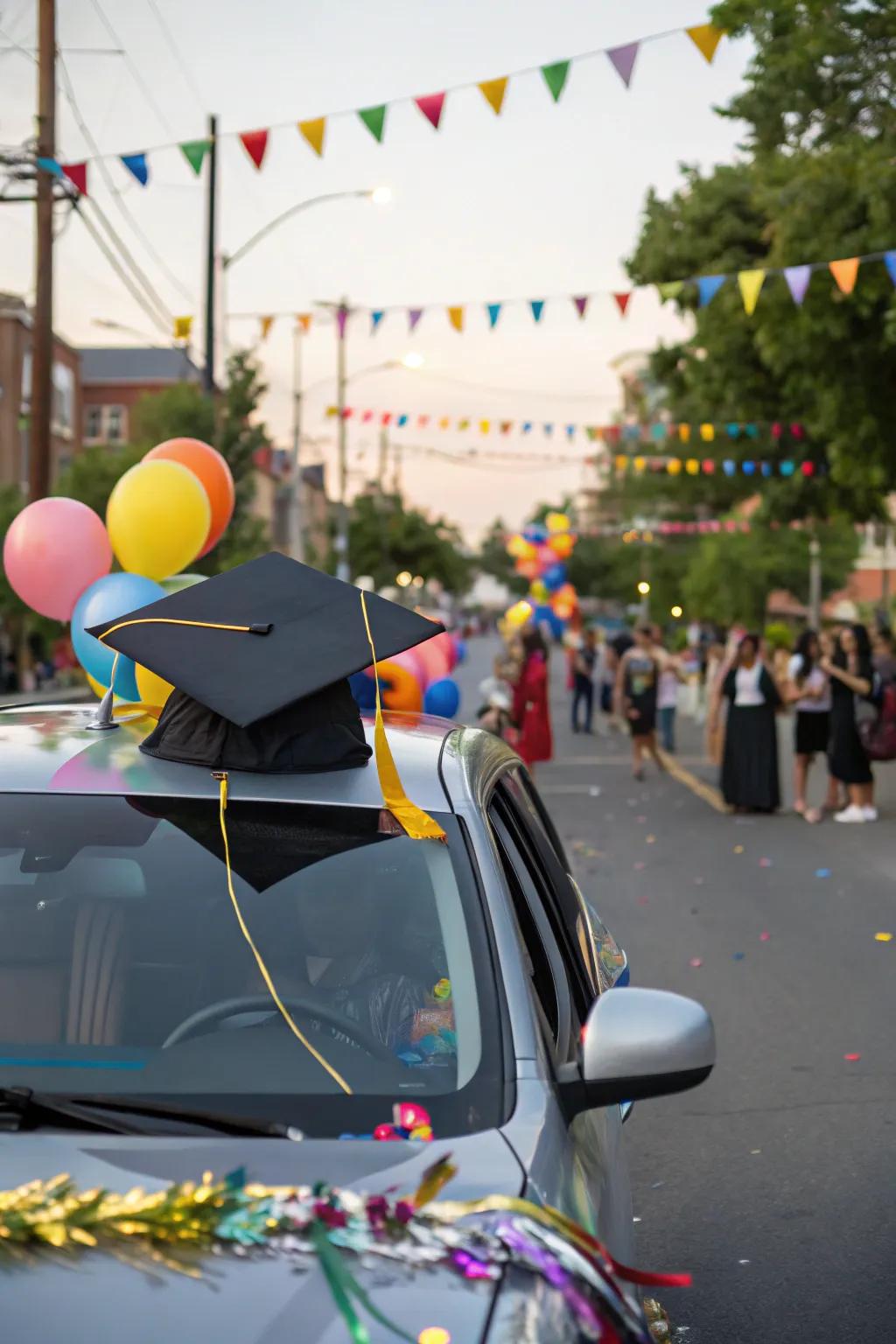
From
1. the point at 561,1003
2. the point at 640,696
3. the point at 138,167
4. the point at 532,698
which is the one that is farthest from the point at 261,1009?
the point at 640,696

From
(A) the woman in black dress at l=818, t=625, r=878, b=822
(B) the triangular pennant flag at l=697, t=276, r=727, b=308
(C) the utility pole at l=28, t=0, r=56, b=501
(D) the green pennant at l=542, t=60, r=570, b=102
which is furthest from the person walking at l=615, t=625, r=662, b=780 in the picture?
(D) the green pennant at l=542, t=60, r=570, b=102

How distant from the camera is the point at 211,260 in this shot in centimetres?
2730

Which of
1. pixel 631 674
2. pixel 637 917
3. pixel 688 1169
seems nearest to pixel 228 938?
pixel 688 1169

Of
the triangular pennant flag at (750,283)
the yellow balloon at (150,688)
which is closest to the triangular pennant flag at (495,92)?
the triangular pennant flag at (750,283)

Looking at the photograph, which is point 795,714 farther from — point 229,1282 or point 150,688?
point 229,1282

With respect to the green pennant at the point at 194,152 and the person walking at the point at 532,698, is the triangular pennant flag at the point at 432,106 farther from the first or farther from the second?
the person walking at the point at 532,698

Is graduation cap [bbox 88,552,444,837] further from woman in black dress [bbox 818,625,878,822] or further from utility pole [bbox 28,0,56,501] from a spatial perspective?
utility pole [bbox 28,0,56,501]

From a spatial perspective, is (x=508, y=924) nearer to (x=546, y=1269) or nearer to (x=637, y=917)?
(x=546, y=1269)

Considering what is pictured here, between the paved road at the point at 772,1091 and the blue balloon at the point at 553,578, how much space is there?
2593 cm

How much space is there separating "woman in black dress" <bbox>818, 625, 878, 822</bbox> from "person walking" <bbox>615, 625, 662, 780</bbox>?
4113 mm

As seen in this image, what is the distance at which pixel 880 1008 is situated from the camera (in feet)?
26.5

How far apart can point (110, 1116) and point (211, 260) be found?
26093 mm

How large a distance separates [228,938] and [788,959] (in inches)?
267

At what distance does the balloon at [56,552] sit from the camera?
7.20 m
